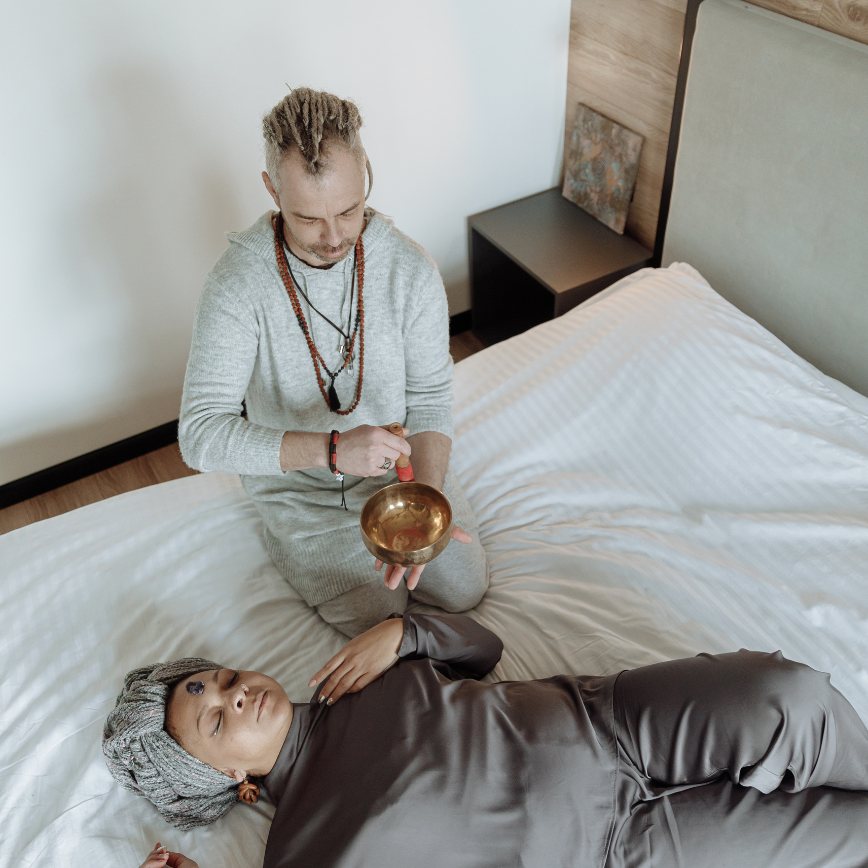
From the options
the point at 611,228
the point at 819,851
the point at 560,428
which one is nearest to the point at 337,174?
the point at 560,428

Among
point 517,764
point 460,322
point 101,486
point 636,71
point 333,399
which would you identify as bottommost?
point 101,486

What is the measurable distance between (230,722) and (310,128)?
0.91 m

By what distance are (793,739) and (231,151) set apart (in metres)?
1.80

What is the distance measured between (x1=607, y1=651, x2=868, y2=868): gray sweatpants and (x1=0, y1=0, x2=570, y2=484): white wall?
163cm

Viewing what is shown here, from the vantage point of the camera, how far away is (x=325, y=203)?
48.8 inches

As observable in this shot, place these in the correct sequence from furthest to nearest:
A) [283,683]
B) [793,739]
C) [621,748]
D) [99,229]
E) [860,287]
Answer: [99,229], [860,287], [283,683], [621,748], [793,739]

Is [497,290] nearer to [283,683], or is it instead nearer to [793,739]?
[283,683]

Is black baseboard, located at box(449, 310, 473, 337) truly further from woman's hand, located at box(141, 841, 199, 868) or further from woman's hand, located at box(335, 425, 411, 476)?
woman's hand, located at box(141, 841, 199, 868)

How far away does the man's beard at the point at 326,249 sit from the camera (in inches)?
51.9

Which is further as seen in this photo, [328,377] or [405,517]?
[328,377]

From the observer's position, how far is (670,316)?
179 cm

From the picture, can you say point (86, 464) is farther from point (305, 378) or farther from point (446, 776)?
point (446, 776)

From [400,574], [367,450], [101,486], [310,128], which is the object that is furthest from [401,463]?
[101,486]

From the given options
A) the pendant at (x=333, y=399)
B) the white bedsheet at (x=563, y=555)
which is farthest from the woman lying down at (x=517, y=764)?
the pendant at (x=333, y=399)
